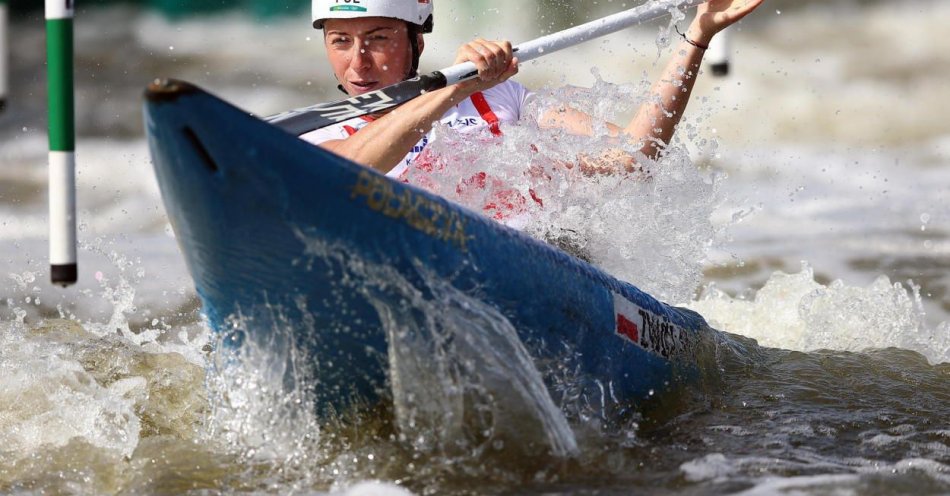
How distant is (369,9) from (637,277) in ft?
4.12

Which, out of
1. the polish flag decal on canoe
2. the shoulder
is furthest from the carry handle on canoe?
the polish flag decal on canoe

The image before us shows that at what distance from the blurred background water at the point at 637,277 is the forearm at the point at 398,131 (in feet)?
1.96

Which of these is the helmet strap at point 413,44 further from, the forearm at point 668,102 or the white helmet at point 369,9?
the forearm at point 668,102

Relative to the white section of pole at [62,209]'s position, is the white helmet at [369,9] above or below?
above

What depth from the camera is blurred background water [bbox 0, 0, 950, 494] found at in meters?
2.71

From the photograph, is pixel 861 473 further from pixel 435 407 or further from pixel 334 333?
pixel 334 333

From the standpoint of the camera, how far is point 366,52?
145 inches

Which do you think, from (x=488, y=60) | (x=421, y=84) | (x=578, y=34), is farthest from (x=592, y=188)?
(x=421, y=84)

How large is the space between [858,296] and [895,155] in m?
7.23

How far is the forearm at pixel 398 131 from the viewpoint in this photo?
10.6 ft

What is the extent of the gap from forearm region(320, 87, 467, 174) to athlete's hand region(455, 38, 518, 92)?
0.10 m

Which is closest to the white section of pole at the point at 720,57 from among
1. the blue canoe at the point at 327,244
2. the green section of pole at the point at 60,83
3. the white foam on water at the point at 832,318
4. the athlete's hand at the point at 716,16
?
the white foam on water at the point at 832,318

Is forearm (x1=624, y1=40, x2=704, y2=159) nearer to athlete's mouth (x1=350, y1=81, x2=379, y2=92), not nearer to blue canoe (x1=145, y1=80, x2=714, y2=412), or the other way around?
athlete's mouth (x1=350, y1=81, x2=379, y2=92)

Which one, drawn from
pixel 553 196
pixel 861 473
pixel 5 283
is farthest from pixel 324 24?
pixel 5 283
